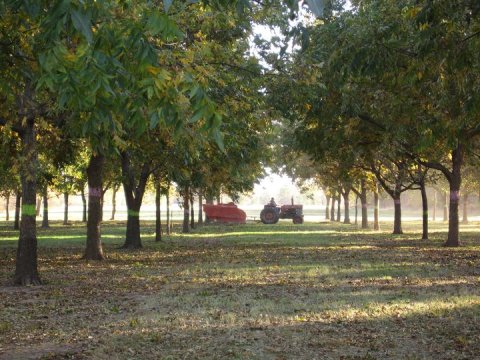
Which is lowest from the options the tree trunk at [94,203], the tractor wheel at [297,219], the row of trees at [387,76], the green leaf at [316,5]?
the tractor wheel at [297,219]

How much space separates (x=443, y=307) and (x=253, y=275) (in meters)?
5.50

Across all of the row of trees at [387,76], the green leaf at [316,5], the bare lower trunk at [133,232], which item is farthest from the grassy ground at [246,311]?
the bare lower trunk at [133,232]

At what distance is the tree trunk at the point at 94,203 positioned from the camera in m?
17.3

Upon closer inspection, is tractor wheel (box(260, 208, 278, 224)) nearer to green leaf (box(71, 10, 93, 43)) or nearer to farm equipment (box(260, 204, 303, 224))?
farm equipment (box(260, 204, 303, 224))

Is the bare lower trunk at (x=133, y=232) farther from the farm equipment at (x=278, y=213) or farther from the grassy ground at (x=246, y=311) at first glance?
the farm equipment at (x=278, y=213)

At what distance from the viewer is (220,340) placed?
7.00 meters

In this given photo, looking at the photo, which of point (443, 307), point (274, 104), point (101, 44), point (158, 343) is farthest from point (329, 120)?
point (101, 44)

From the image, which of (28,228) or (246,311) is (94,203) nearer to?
(28,228)

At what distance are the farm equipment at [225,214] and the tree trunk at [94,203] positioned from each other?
95.3 ft

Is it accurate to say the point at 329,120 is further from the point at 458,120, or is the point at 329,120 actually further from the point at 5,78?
the point at 5,78

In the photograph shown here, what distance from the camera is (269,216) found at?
4822cm

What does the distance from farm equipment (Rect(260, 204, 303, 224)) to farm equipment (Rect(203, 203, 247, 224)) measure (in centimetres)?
211

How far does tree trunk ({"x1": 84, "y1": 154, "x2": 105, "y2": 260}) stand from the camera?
17328 mm

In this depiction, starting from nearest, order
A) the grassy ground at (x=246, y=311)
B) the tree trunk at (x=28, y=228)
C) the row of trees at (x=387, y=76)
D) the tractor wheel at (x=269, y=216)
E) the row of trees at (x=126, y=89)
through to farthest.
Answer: the row of trees at (x=126, y=89)
the grassy ground at (x=246, y=311)
the row of trees at (x=387, y=76)
the tree trunk at (x=28, y=228)
the tractor wheel at (x=269, y=216)
